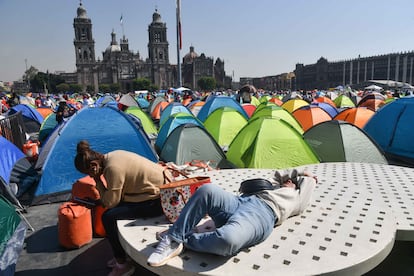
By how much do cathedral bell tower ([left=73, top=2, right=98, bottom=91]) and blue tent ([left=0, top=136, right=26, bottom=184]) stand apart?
7804cm

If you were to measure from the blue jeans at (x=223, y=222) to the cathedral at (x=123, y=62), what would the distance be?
8104cm

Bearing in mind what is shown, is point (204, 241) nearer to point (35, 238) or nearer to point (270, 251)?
point (270, 251)

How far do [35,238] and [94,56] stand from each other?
270ft

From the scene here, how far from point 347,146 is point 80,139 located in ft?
16.8

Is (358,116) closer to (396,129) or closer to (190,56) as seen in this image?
(396,129)

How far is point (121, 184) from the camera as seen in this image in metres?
2.59

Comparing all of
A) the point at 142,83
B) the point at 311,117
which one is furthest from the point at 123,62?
the point at 311,117

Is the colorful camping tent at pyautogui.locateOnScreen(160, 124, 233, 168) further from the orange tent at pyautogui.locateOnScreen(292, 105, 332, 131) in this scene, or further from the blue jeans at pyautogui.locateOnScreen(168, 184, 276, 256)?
the orange tent at pyautogui.locateOnScreen(292, 105, 332, 131)

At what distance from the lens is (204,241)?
77.9 inches

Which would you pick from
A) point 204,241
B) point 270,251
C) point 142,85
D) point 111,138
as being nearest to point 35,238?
point 111,138

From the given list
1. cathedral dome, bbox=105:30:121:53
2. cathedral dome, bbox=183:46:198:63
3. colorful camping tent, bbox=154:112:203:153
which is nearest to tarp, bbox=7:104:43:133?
colorful camping tent, bbox=154:112:203:153

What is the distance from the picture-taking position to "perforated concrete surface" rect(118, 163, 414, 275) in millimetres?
1885

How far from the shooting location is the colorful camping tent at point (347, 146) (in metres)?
5.85

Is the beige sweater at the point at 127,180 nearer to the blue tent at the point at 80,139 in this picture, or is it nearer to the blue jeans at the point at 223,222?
the blue jeans at the point at 223,222
